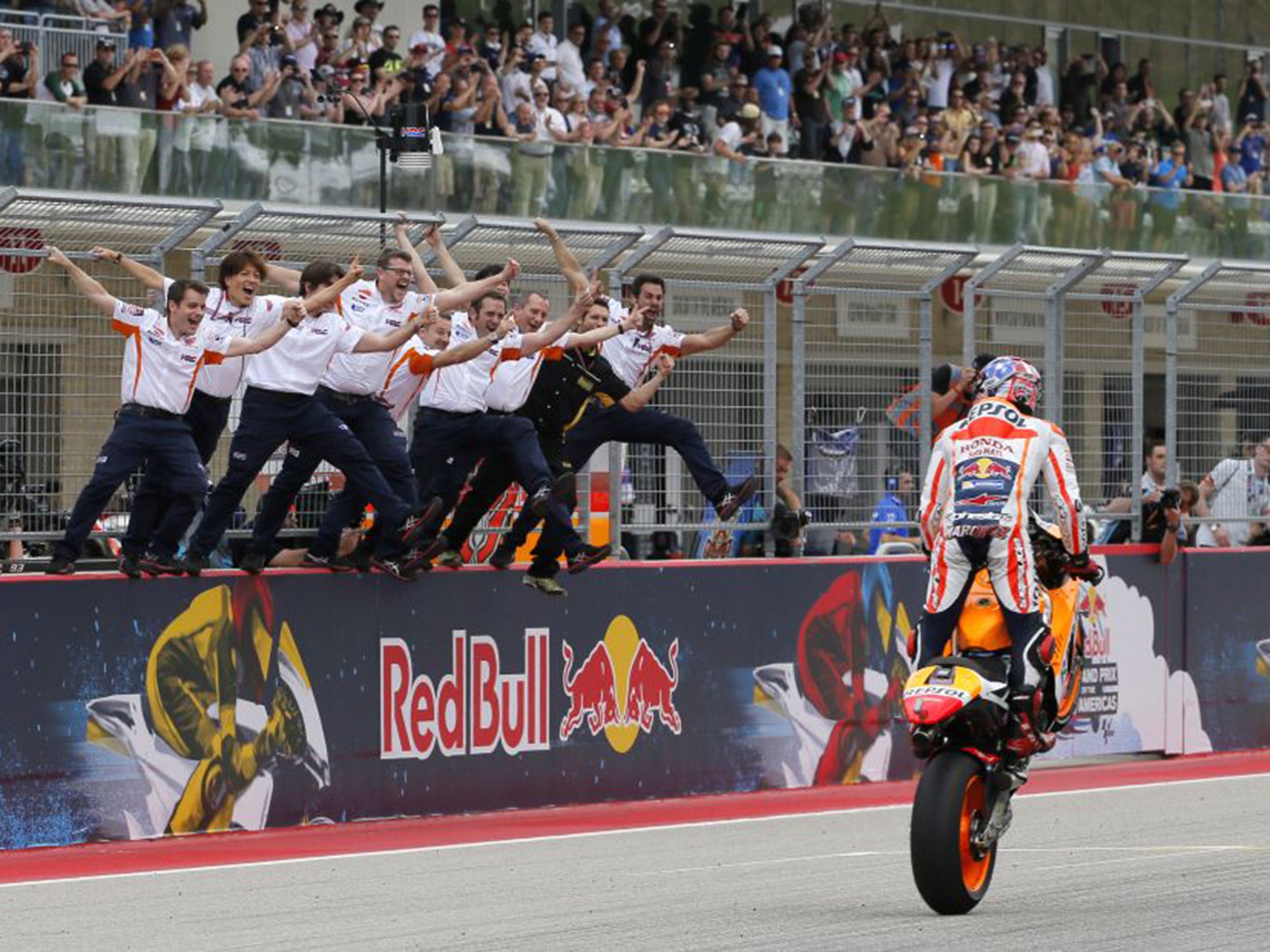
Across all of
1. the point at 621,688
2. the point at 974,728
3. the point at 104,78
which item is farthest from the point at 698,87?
the point at 974,728

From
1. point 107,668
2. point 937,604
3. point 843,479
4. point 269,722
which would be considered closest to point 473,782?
point 269,722

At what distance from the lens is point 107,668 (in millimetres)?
13125

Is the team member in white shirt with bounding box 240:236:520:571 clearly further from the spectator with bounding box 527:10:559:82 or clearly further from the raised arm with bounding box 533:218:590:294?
the spectator with bounding box 527:10:559:82

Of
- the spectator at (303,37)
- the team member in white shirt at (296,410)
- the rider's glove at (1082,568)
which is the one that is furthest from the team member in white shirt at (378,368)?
the spectator at (303,37)

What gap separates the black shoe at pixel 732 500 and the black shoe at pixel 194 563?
351 cm

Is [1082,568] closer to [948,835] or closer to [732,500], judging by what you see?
[948,835]

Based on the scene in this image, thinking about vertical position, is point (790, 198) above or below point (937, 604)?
above

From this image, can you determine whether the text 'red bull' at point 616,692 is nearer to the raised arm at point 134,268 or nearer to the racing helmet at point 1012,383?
the raised arm at point 134,268

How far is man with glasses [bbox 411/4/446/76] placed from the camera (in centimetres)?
2523

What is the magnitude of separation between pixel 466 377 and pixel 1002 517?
15.7ft

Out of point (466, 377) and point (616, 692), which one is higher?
point (466, 377)

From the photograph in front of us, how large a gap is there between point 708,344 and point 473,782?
9.65ft

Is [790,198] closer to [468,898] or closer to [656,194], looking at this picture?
[656,194]

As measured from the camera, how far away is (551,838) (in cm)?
1331
